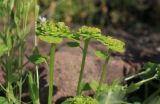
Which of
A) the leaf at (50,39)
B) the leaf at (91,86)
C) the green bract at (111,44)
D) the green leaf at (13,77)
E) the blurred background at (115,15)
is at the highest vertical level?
the leaf at (50,39)

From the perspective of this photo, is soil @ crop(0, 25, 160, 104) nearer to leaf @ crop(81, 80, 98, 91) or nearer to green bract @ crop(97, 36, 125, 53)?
leaf @ crop(81, 80, 98, 91)

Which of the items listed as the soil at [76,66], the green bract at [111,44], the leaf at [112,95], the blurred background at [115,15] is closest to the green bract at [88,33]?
Result: the green bract at [111,44]

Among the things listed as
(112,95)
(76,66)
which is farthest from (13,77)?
(76,66)

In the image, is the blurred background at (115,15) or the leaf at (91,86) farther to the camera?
the blurred background at (115,15)

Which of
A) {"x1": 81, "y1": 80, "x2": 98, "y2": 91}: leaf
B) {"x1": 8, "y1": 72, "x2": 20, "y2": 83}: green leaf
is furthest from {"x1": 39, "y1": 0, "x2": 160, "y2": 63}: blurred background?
{"x1": 8, "y1": 72, "x2": 20, "y2": 83}: green leaf

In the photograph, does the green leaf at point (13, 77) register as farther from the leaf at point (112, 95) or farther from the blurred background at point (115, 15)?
the blurred background at point (115, 15)
